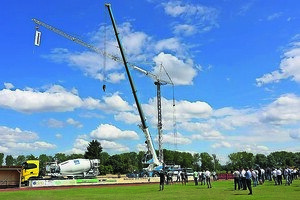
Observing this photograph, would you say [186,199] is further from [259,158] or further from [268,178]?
[259,158]

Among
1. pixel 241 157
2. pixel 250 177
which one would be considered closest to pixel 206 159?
pixel 241 157

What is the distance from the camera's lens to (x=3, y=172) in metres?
54.8

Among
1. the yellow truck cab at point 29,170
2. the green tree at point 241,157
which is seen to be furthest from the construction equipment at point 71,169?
the green tree at point 241,157

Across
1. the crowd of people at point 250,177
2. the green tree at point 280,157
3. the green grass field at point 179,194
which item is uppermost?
the green tree at point 280,157

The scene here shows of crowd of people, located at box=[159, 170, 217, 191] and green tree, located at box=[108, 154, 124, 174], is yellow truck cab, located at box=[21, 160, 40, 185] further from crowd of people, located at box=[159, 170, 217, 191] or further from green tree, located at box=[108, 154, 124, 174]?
green tree, located at box=[108, 154, 124, 174]

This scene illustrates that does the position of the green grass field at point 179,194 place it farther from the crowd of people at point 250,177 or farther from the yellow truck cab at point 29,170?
the yellow truck cab at point 29,170

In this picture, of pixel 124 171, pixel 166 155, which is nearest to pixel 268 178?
pixel 124 171

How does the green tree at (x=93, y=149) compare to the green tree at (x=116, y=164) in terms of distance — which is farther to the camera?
the green tree at (x=116, y=164)

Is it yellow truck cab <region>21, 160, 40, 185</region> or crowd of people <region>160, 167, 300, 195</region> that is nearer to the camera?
crowd of people <region>160, 167, 300, 195</region>

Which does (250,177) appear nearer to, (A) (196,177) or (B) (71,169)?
(A) (196,177)

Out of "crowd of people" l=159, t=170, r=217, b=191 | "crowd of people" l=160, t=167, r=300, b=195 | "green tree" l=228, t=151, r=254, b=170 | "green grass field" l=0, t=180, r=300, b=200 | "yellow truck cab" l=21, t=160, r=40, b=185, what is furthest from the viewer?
"green tree" l=228, t=151, r=254, b=170

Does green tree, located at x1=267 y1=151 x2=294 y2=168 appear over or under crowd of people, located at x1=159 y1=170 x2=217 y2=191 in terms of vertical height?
over

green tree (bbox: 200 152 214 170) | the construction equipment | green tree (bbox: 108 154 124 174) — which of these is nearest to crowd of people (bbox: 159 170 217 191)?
the construction equipment

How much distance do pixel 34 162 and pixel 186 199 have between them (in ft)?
131
